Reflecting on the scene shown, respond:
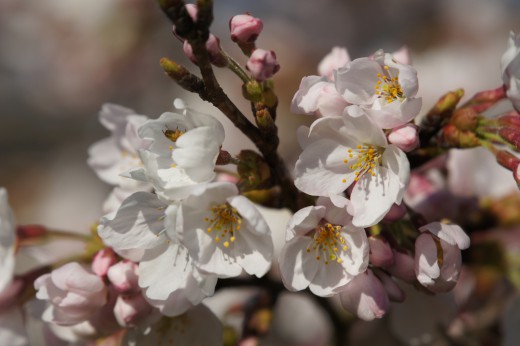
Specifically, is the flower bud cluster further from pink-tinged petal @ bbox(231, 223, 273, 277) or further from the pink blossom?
pink-tinged petal @ bbox(231, 223, 273, 277)

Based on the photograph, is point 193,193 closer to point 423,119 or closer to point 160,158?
point 160,158

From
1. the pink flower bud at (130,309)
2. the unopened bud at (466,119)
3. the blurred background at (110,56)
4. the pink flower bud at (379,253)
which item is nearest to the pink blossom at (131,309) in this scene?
the pink flower bud at (130,309)

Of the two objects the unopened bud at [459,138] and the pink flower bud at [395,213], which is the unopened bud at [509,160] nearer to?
the unopened bud at [459,138]

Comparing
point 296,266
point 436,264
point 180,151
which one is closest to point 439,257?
point 436,264

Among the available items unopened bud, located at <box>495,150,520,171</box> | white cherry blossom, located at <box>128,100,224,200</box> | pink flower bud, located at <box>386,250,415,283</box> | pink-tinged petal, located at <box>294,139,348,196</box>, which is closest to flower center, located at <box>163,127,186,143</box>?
white cherry blossom, located at <box>128,100,224,200</box>

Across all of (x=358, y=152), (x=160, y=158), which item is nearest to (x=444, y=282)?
(x=358, y=152)

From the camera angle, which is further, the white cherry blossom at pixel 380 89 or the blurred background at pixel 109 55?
the blurred background at pixel 109 55
